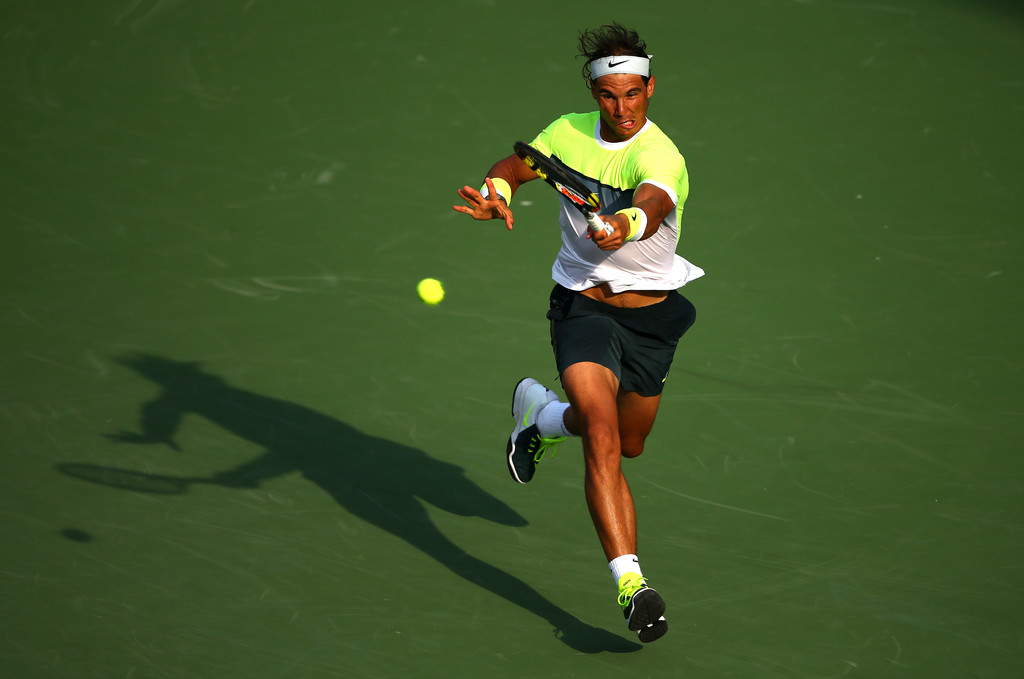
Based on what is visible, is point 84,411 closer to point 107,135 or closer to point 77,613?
point 77,613

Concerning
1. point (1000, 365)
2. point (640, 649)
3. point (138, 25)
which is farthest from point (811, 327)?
point (138, 25)

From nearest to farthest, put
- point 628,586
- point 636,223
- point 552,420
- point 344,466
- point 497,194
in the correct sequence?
point 628,586, point 636,223, point 497,194, point 552,420, point 344,466

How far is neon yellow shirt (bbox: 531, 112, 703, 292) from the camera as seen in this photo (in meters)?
5.23

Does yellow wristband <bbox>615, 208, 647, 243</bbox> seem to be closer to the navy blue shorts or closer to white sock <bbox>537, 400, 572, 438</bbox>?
the navy blue shorts

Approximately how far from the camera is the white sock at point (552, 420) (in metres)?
5.59

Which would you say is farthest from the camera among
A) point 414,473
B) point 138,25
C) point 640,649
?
point 138,25

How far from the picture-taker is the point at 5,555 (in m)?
5.44

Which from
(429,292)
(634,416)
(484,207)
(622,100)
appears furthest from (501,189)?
(429,292)

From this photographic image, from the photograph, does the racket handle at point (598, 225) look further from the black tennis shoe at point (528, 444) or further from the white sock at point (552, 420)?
the black tennis shoe at point (528, 444)

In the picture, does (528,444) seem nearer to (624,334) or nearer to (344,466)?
(624,334)

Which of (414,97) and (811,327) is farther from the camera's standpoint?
(414,97)

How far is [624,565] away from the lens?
4.72 metres

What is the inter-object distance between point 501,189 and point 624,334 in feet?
2.72

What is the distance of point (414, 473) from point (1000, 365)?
362 centimetres
